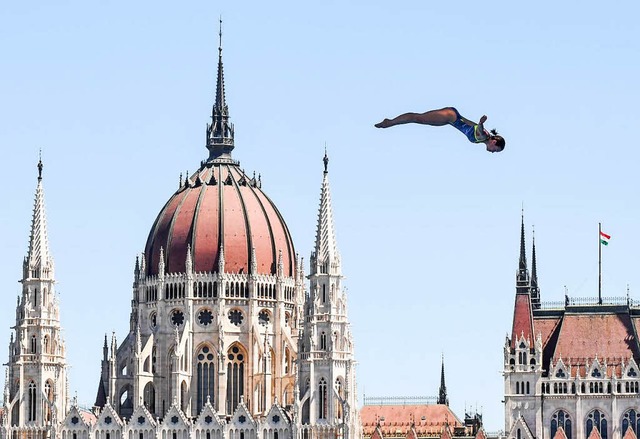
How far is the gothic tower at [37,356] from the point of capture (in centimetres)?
18788

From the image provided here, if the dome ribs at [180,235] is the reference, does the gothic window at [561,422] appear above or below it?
below

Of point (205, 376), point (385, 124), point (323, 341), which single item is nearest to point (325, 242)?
point (323, 341)

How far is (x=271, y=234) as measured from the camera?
197 metres

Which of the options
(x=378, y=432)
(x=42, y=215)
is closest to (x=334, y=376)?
(x=378, y=432)

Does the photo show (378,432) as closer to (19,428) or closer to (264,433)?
(264,433)

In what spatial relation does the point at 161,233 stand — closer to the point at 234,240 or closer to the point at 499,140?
the point at 234,240

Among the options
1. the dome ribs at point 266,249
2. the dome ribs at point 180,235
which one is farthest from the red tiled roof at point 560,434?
the dome ribs at point 180,235

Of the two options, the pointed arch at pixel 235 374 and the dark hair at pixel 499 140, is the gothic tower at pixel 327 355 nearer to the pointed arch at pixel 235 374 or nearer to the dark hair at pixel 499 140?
the pointed arch at pixel 235 374

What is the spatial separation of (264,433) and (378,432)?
1523cm

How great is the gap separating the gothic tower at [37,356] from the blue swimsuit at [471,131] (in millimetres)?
105592

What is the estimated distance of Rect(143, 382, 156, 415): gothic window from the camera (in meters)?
194

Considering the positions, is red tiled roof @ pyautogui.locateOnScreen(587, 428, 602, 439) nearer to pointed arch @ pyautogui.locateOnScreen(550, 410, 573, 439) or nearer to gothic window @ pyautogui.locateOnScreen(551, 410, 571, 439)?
pointed arch @ pyautogui.locateOnScreen(550, 410, 573, 439)

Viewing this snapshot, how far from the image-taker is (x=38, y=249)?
191m

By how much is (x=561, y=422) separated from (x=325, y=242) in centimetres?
2899
